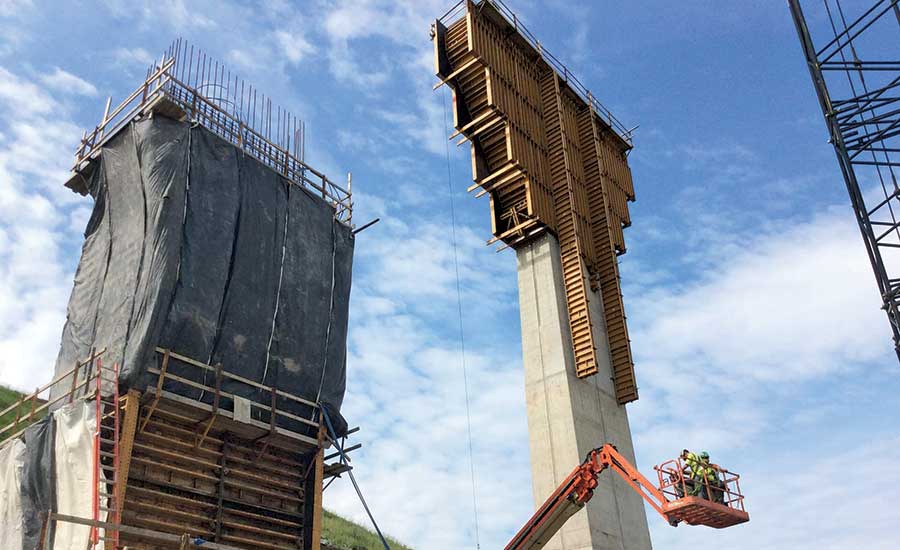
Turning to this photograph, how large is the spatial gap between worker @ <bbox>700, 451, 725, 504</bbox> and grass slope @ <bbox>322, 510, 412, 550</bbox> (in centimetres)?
2673

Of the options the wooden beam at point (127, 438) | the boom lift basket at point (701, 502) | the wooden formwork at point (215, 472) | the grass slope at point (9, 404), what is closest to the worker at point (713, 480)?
the boom lift basket at point (701, 502)

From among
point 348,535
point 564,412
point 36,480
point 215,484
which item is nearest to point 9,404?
point 348,535

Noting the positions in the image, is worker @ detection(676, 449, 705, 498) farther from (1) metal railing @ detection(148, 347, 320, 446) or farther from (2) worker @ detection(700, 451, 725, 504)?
(1) metal railing @ detection(148, 347, 320, 446)

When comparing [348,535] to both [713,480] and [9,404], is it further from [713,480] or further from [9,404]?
[713,480]

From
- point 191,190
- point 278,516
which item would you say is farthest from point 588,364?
point 191,190

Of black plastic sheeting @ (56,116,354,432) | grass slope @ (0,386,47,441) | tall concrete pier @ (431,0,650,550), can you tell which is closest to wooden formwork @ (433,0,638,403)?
tall concrete pier @ (431,0,650,550)

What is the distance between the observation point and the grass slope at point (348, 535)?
4568 cm

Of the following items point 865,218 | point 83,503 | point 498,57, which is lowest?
point 83,503

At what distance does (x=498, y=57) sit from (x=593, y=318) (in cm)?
1181

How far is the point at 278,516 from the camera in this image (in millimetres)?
24281

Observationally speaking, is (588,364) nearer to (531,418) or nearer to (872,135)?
(531,418)

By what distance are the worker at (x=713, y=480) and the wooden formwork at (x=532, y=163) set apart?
1309 cm

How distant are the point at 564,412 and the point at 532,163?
427 inches

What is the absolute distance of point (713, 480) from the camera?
59.9 ft
